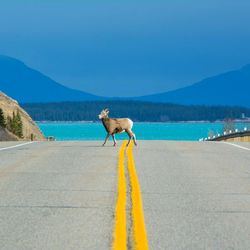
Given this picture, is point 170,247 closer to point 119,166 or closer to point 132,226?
point 132,226

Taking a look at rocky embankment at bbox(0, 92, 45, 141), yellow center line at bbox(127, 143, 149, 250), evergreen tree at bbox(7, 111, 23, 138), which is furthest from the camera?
rocky embankment at bbox(0, 92, 45, 141)

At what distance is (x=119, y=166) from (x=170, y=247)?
977cm

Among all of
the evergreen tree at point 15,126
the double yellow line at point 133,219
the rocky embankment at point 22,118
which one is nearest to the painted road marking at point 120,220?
the double yellow line at point 133,219

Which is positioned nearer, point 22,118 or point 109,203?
point 109,203

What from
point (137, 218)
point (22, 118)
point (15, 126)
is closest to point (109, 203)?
point (137, 218)

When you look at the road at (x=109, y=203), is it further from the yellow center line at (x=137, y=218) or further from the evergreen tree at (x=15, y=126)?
the evergreen tree at (x=15, y=126)

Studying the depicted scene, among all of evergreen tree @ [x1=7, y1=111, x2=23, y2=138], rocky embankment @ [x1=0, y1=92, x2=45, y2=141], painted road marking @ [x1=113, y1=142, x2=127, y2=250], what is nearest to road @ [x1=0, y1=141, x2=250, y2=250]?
painted road marking @ [x1=113, y1=142, x2=127, y2=250]

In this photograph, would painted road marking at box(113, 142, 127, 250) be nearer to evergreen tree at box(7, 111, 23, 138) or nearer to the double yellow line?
the double yellow line

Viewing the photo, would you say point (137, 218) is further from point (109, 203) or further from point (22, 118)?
point (22, 118)

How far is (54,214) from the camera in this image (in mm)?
9406

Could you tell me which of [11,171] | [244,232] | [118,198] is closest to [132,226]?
[244,232]

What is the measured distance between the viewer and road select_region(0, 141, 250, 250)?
7742 millimetres

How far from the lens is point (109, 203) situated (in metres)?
10.5

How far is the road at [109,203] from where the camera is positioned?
774 cm
